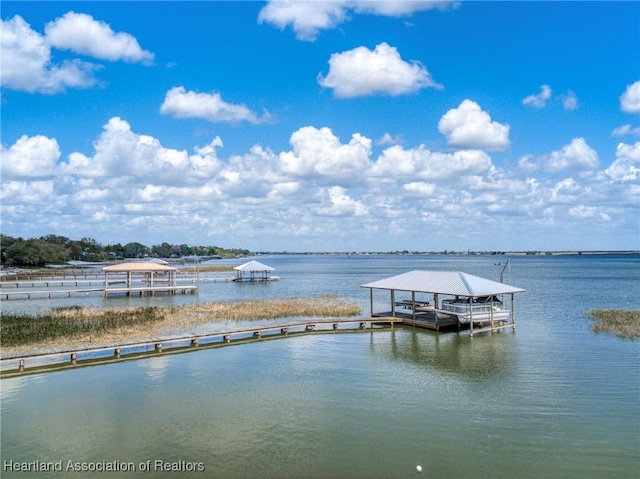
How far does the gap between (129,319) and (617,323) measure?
104ft

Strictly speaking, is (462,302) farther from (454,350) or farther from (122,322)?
(122,322)

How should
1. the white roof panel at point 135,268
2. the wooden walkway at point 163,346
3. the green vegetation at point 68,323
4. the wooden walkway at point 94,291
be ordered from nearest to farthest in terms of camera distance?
the wooden walkway at point 163,346, the green vegetation at point 68,323, the wooden walkway at point 94,291, the white roof panel at point 135,268

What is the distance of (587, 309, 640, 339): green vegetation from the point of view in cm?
2842

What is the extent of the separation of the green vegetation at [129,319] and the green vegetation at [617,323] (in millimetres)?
16703

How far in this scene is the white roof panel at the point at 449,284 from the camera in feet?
95.1

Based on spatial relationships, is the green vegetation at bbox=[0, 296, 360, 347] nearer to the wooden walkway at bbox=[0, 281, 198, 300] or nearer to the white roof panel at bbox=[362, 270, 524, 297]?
the white roof panel at bbox=[362, 270, 524, 297]

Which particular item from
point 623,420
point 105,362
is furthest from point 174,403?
point 623,420

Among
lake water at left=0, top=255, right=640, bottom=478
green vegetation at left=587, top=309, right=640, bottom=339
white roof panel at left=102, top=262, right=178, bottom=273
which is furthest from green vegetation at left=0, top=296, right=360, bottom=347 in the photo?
green vegetation at left=587, top=309, right=640, bottom=339

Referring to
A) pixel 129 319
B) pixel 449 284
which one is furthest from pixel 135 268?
pixel 449 284

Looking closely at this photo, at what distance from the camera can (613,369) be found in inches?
817

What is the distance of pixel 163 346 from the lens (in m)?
25.7

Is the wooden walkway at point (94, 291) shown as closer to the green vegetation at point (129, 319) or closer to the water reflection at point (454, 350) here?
the green vegetation at point (129, 319)

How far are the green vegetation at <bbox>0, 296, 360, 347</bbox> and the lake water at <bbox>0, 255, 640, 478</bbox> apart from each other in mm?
6961

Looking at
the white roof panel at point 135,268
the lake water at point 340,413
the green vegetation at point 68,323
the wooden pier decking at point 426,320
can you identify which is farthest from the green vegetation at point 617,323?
the white roof panel at point 135,268
